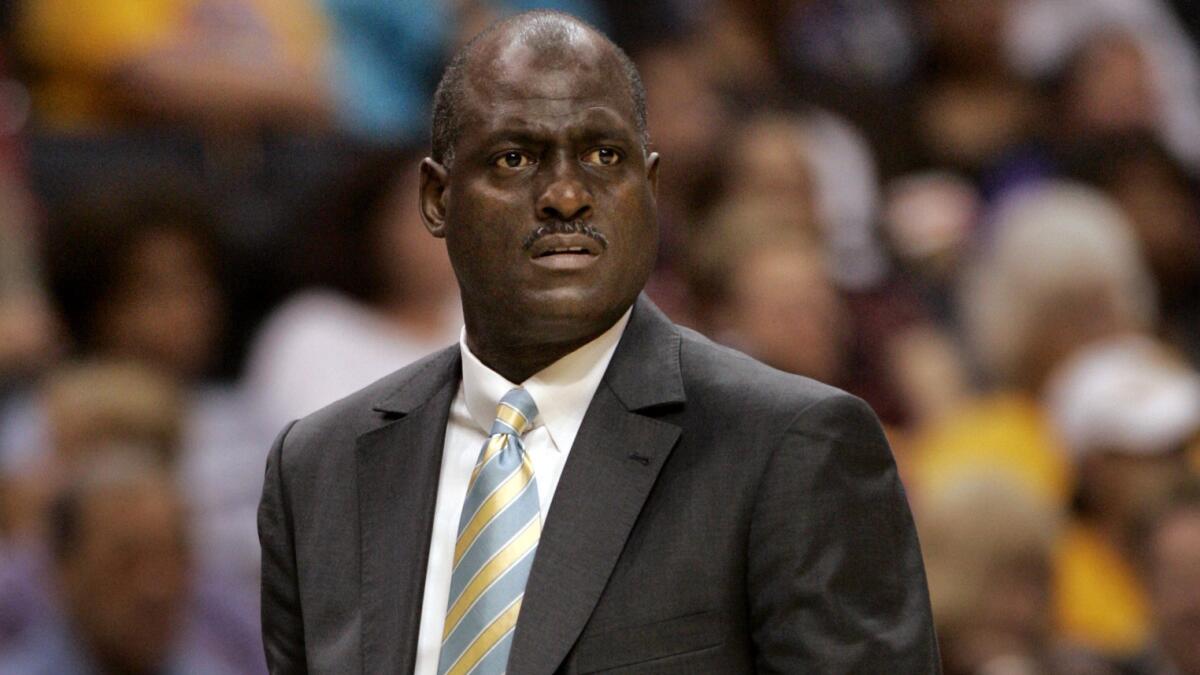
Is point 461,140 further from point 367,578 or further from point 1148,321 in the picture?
point 1148,321

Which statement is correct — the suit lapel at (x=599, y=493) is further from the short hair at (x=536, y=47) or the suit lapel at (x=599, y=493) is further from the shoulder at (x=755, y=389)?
the short hair at (x=536, y=47)

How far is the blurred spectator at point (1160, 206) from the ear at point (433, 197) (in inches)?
192

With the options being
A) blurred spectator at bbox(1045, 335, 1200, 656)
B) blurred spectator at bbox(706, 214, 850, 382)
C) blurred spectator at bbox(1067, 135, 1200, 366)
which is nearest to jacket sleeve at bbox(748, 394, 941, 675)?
blurred spectator at bbox(1045, 335, 1200, 656)

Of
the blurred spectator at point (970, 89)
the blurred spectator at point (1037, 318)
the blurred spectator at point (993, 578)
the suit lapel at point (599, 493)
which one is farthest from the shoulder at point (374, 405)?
the blurred spectator at point (970, 89)

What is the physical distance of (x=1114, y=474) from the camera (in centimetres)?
513

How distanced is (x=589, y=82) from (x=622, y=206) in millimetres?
124

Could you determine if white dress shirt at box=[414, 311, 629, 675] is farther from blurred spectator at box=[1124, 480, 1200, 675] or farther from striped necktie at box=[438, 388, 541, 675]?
blurred spectator at box=[1124, 480, 1200, 675]

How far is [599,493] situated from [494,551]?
116 mm

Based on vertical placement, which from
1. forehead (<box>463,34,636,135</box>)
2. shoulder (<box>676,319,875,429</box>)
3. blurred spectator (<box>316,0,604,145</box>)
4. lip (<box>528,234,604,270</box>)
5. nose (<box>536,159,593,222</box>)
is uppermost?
forehead (<box>463,34,636,135</box>)

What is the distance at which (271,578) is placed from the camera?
2.30 meters

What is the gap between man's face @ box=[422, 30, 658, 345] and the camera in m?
2.11

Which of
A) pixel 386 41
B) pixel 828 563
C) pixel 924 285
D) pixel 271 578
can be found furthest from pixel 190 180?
pixel 828 563

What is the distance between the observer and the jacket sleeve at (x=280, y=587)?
2.28 m

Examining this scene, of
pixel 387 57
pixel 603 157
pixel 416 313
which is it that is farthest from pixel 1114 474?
pixel 603 157
